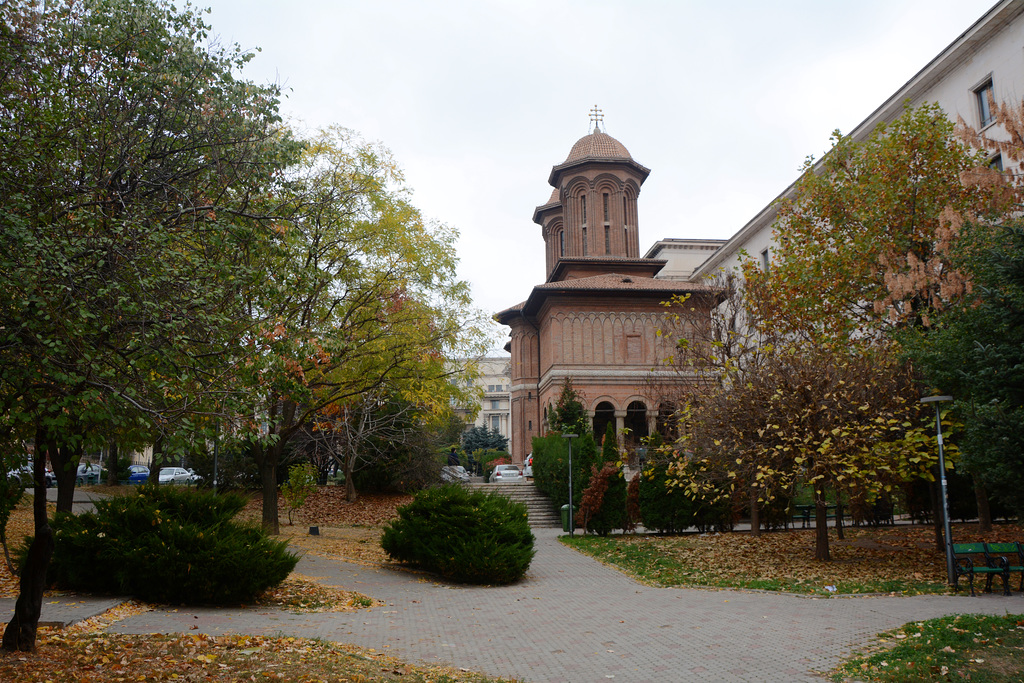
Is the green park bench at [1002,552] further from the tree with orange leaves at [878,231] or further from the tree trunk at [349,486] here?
the tree trunk at [349,486]

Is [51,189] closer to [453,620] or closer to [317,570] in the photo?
[453,620]

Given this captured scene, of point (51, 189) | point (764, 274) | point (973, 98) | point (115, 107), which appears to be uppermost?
point (973, 98)

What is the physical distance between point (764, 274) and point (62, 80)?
19480 mm

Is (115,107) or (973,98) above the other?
(973,98)

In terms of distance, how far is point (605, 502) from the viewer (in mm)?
22266

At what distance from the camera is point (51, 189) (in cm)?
633

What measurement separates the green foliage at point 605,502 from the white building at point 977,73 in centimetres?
852

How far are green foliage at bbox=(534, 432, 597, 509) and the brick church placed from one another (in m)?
7.58

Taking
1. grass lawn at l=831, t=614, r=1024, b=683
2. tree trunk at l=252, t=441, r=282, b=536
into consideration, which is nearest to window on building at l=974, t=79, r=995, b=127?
grass lawn at l=831, t=614, r=1024, b=683

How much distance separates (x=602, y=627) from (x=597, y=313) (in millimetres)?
32389

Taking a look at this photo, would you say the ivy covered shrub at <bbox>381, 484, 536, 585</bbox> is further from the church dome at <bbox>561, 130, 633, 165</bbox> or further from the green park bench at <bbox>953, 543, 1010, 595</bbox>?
the church dome at <bbox>561, 130, 633, 165</bbox>

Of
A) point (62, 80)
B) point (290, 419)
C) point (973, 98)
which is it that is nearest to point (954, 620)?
point (62, 80)

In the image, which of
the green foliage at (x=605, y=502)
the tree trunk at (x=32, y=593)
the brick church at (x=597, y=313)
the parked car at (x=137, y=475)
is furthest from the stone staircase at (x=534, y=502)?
the parked car at (x=137, y=475)

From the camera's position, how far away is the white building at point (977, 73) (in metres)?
23.3
